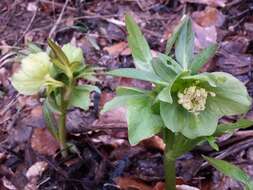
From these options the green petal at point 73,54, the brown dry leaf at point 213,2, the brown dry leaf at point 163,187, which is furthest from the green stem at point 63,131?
the brown dry leaf at point 213,2

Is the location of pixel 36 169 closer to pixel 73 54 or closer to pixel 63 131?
pixel 63 131

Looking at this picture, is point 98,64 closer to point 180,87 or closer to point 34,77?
point 34,77

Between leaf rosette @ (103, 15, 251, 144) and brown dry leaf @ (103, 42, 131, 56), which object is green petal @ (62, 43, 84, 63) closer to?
leaf rosette @ (103, 15, 251, 144)

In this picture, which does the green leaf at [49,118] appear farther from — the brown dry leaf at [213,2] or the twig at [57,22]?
the brown dry leaf at [213,2]

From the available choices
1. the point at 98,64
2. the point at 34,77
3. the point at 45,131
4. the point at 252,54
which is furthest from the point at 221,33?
the point at 34,77

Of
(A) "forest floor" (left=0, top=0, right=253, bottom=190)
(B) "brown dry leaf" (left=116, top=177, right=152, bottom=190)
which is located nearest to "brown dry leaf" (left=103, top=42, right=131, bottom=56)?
(A) "forest floor" (left=0, top=0, right=253, bottom=190)

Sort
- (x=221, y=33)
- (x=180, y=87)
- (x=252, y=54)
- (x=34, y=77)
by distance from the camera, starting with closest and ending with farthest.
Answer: (x=180, y=87) < (x=34, y=77) < (x=252, y=54) < (x=221, y=33)
